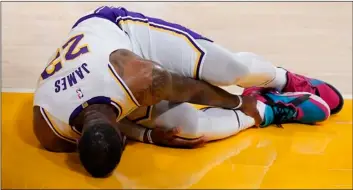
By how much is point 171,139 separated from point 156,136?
1.6 inches

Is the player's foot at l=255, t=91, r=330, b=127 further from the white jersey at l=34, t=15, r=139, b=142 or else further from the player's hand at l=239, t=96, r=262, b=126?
the white jersey at l=34, t=15, r=139, b=142

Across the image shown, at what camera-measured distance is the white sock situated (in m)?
1.57

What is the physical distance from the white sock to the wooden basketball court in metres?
0.12

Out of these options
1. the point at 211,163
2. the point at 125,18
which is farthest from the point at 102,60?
the point at 211,163

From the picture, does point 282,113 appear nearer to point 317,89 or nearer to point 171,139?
point 317,89

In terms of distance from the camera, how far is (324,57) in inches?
79.7

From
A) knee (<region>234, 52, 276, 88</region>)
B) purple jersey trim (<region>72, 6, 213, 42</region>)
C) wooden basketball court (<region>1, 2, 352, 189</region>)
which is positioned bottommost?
wooden basketball court (<region>1, 2, 352, 189</region>)

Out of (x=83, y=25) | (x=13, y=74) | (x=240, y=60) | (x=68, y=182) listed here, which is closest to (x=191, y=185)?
(x=68, y=182)

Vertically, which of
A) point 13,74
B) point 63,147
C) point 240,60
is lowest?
point 13,74

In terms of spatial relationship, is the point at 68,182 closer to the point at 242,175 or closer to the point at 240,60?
the point at 242,175

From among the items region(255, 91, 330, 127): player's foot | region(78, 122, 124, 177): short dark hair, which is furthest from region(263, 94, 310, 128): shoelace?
region(78, 122, 124, 177): short dark hair

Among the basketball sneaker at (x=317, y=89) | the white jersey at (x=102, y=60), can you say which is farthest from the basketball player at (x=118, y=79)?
the basketball sneaker at (x=317, y=89)

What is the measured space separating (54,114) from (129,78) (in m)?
0.18

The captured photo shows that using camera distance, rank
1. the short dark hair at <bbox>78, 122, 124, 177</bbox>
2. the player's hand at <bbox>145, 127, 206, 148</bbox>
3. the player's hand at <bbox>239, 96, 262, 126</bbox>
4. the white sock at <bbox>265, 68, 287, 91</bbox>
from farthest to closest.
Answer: the white sock at <bbox>265, 68, 287, 91</bbox>, the player's hand at <bbox>239, 96, 262, 126</bbox>, the player's hand at <bbox>145, 127, 206, 148</bbox>, the short dark hair at <bbox>78, 122, 124, 177</bbox>
